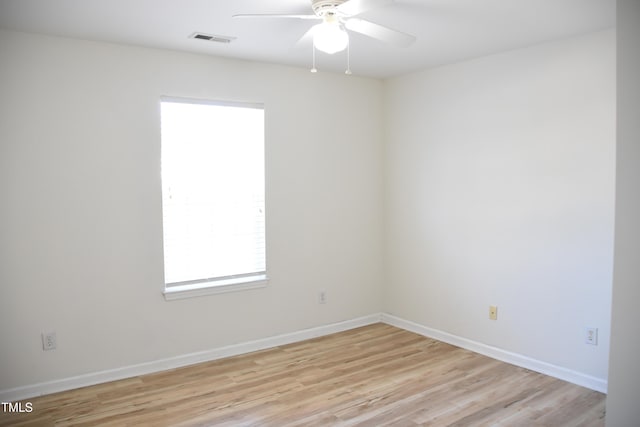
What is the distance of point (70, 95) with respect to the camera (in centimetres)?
333

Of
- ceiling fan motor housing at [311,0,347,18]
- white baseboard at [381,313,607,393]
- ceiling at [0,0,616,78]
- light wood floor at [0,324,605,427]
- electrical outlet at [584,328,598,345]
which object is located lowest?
light wood floor at [0,324,605,427]

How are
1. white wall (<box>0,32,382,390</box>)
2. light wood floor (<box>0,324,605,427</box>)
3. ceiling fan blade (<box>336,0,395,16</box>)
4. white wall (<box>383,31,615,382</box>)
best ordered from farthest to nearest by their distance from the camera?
1. white wall (<box>383,31,615,382</box>)
2. white wall (<box>0,32,382,390</box>)
3. light wood floor (<box>0,324,605,427</box>)
4. ceiling fan blade (<box>336,0,395,16</box>)

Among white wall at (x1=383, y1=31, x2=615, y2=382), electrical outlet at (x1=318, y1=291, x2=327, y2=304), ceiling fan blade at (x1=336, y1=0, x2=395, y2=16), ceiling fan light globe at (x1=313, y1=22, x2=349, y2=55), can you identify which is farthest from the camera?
electrical outlet at (x1=318, y1=291, x2=327, y2=304)

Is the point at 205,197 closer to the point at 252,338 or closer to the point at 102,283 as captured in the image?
the point at 102,283

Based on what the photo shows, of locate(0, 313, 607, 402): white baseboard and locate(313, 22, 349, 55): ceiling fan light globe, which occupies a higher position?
locate(313, 22, 349, 55): ceiling fan light globe

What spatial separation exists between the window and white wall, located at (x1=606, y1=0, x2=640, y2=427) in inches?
108

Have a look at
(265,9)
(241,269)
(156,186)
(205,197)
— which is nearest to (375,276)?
(241,269)

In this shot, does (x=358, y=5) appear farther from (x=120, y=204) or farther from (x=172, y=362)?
(x=172, y=362)

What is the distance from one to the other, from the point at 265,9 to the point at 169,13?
57cm

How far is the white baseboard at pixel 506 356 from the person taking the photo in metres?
3.36

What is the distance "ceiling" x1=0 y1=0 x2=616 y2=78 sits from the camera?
2701 millimetres

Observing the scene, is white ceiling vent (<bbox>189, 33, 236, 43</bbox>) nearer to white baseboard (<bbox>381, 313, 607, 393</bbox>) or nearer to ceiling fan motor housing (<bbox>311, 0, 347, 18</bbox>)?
ceiling fan motor housing (<bbox>311, 0, 347, 18</bbox>)

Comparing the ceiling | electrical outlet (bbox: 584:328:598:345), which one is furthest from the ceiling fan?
electrical outlet (bbox: 584:328:598:345)

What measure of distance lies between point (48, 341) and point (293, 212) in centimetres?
213
